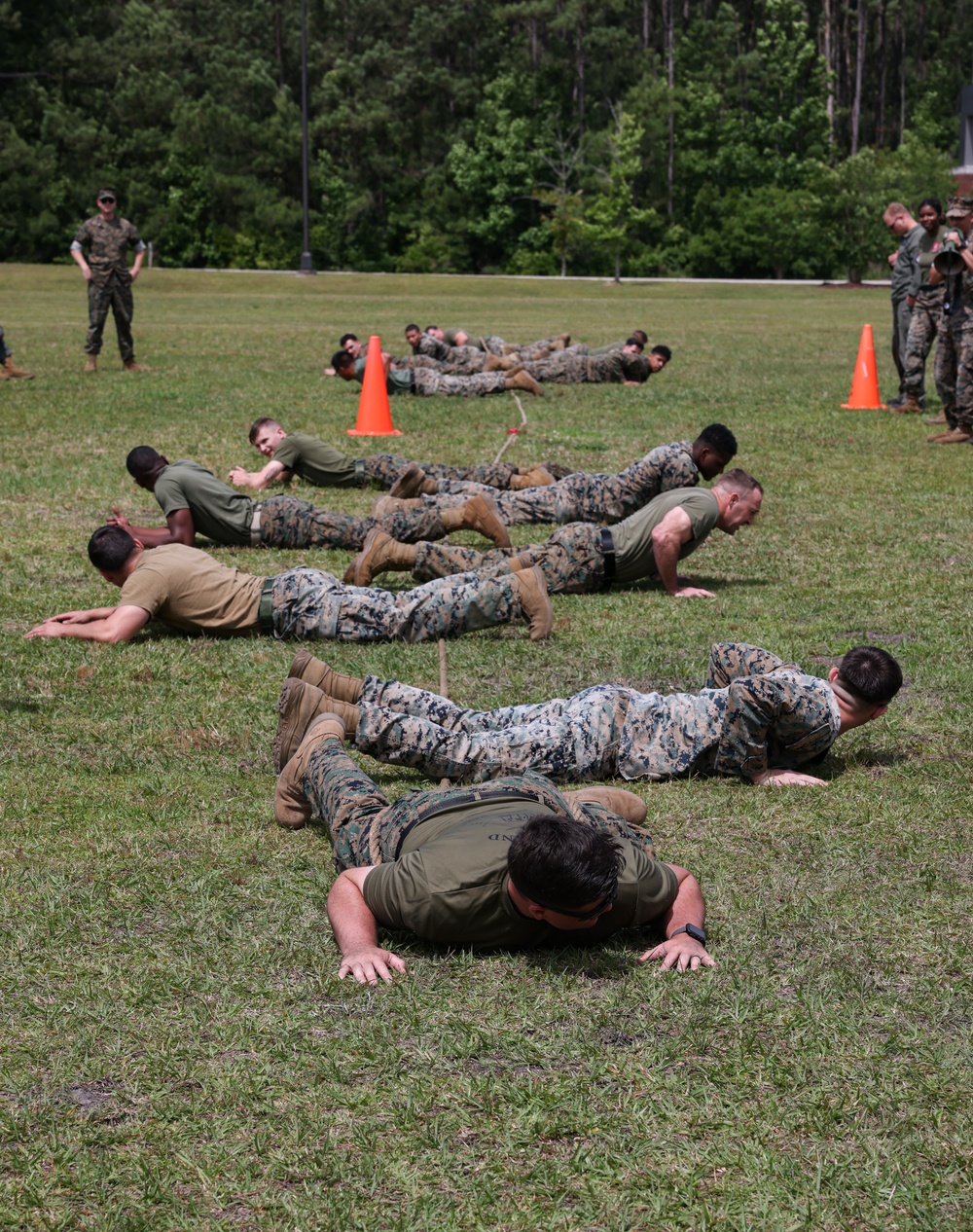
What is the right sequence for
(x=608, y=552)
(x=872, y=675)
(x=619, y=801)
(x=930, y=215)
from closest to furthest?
(x=619, y=801), (x=872, y=675), (x=608, y=552), (x=930, y=215)

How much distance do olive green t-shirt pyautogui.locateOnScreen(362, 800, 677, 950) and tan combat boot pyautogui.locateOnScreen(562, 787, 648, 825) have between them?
2.11ft

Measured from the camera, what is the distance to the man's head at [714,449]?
8797 millimetres

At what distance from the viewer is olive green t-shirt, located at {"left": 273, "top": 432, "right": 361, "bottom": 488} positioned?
1173 cm

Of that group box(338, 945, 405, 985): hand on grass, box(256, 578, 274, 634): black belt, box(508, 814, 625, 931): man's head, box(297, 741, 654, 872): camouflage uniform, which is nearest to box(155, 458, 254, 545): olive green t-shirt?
box(256, 578, 274, 634): black belt

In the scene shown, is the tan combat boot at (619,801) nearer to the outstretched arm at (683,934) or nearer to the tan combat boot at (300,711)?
the outstretched arm at (683,934)

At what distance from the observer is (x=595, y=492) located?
1022 cm

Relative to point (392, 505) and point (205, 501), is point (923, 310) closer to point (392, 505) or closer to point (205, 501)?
point (392, 505)

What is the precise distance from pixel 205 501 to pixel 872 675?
5.18 metres

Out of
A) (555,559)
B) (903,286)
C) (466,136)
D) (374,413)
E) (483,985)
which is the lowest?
(483,985)

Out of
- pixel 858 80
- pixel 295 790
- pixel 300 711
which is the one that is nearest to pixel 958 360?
pixel 300 711

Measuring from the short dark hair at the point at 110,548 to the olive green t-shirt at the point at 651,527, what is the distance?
2961mm

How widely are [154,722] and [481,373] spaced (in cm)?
1239

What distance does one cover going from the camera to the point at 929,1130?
11.5 feet

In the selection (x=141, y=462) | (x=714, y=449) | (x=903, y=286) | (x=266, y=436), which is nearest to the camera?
(x=714, y=449)
